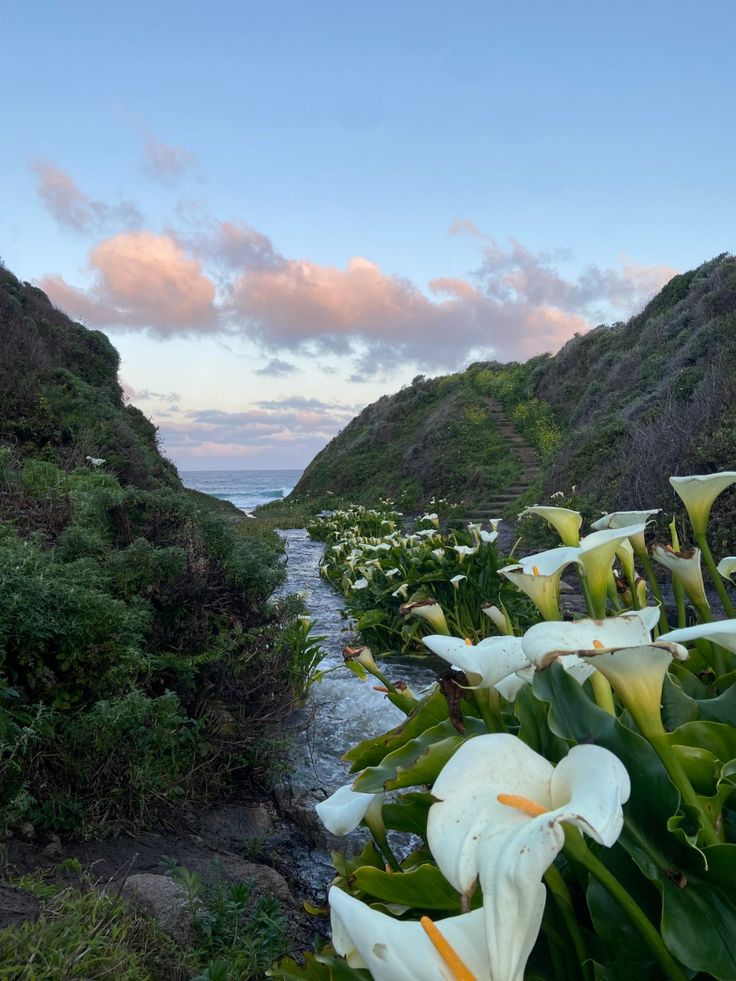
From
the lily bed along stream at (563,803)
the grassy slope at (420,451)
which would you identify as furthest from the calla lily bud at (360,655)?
the grassy slope at (420,451)

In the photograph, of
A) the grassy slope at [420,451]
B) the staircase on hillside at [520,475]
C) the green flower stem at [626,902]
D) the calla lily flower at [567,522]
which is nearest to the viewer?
the green flower stem at [626,902]

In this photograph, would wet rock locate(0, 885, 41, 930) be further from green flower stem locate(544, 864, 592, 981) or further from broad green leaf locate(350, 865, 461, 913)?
green flower stem locate(544, 864, 592, 981)

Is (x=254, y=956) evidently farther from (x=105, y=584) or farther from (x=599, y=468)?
(x=599, y=468)

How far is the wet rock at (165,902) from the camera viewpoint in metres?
2.05

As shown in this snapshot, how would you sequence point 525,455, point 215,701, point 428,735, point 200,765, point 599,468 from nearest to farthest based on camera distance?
point 428,735, point 200,765, point 215,701, point 599,468, point 525,455

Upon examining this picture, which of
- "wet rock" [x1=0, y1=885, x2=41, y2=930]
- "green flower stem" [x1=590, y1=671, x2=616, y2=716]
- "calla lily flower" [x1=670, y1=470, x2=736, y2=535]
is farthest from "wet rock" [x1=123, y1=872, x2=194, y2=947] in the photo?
"calla lily flower" [x1=670, y1=470, x2=736, y2=535]

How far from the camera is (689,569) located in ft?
5.26

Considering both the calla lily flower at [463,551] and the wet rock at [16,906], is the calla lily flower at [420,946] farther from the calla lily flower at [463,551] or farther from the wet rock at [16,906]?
the calla lily flower at [463,551]

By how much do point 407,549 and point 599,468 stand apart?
5.94 m

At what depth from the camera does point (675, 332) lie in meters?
16.1

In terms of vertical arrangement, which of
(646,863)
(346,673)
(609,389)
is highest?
(609,389)

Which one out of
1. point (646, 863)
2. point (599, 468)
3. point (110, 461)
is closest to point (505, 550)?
point (599, 468)

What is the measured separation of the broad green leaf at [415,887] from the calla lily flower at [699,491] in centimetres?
98

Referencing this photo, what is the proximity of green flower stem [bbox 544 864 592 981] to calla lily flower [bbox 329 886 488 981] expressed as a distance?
206 mm
